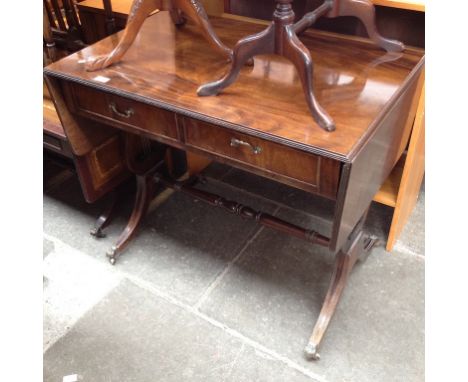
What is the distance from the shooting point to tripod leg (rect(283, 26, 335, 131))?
111 cm

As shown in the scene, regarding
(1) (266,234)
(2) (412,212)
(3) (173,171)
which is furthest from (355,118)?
(3) (173,171)

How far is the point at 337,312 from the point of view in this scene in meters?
1.70

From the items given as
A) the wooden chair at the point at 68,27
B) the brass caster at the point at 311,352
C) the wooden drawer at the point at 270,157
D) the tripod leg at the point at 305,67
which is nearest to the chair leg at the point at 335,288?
the brass caster at the point at 311,352

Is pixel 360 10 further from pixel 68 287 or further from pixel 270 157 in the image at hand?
pixel 68 287

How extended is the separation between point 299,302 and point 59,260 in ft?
3.46

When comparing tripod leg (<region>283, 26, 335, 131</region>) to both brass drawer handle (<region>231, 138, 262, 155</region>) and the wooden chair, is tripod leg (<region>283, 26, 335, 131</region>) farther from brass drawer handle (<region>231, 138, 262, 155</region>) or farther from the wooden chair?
the wooden chair

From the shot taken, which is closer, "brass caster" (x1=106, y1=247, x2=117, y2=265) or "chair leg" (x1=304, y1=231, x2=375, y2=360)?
"chair leg" (x1=304, y1=231, x2=375, y2=360)

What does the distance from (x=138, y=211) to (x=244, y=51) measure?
1058 millimetres

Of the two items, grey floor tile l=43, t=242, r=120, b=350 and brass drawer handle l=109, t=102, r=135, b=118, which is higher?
brass drawer handle l=109, t=102, r=135, b=118

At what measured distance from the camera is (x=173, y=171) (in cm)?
236

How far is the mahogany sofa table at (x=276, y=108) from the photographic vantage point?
3.62ft

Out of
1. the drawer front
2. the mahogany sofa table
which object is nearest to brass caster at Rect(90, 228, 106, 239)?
the mahogany sofa table

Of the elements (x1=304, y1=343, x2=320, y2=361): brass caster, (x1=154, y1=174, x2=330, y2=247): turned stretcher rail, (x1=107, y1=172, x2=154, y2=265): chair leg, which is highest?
(x1=154, y1=174, x2=330, y2=247): turned stretcher rail

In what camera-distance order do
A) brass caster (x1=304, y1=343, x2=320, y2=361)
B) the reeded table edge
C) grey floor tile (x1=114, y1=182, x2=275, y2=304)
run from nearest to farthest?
the reeded table edge, brass caster (x1=304, y1=343, x2=320, y2=361), grey floor tile (x1=114, y1=182, x2=275, y2=304)
